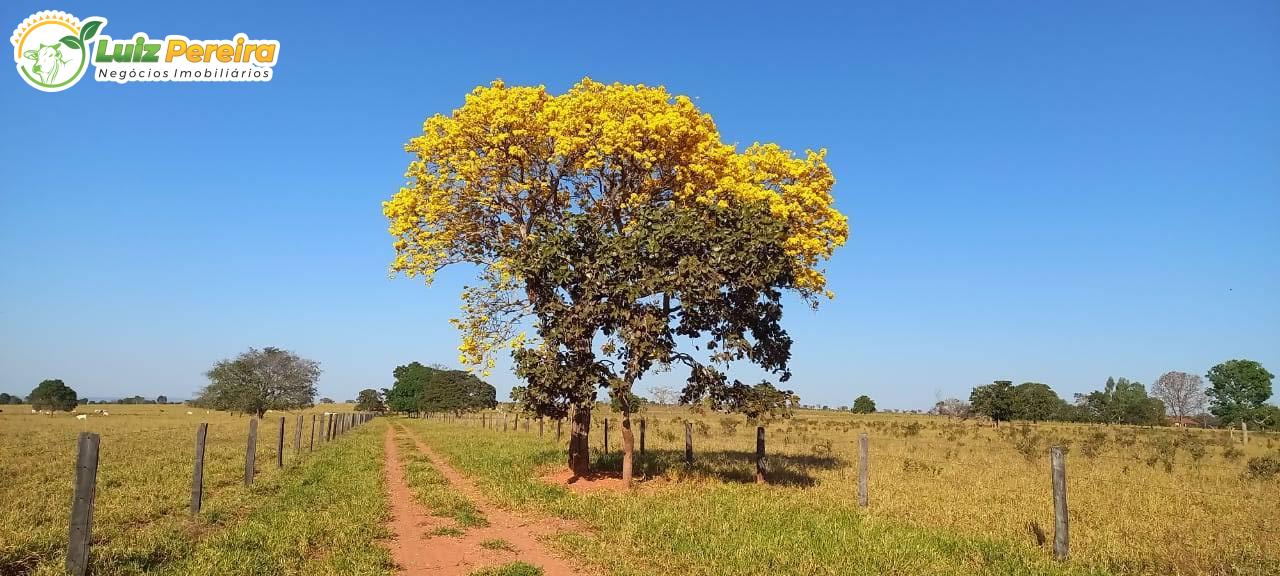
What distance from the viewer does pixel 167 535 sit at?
1123 centimetres

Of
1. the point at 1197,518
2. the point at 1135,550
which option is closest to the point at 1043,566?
the point at 1135,550

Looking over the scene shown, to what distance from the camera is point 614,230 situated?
67.8 feet

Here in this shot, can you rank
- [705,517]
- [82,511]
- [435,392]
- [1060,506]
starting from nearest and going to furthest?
1. [82,511]
2. [1060,506]
3. [705,517]
4. [435,392]

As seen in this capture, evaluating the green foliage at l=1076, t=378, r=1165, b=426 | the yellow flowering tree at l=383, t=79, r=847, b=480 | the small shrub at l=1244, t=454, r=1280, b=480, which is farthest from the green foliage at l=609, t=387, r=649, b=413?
the green foliage at l=1076, t=378, r=1165, b=426

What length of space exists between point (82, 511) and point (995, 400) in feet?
332

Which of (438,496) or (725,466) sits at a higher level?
(725,466)

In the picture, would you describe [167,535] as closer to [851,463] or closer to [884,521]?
[884,521]

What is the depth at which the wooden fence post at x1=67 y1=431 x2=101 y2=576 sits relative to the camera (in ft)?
28.5

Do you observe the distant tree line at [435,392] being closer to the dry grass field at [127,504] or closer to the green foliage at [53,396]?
the green foliage at [53,396]

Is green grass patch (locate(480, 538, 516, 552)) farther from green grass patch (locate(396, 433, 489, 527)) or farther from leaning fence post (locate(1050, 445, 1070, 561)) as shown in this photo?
leaning fence post (locate(1050, 445, 1070, 561))

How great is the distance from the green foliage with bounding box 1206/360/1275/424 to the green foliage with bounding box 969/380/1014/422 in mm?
46126

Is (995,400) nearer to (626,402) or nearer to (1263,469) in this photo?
(1263,469)

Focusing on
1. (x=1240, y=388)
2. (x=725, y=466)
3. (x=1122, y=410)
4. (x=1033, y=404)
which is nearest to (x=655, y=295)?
(x=725, y=466)

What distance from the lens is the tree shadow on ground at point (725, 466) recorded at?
63.0 feet
